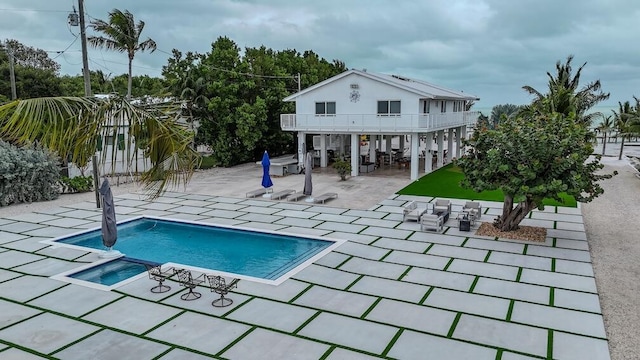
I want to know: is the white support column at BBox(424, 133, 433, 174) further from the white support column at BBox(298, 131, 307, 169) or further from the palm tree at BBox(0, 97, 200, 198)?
the palm tree at BBox(0, 97, 200, 198)

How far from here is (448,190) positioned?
2459 centimetres

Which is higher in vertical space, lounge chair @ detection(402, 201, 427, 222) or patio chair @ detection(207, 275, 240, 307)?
lounge chair @ detection(402, 201, 427, 222)

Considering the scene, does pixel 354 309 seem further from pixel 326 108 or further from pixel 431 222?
pixel 326 108

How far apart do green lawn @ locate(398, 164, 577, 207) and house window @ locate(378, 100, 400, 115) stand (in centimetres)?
457

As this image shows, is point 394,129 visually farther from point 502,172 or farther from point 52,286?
point 52,286

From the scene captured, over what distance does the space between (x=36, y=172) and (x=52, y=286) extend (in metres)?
13.0

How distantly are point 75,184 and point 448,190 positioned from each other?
2018 centimetres

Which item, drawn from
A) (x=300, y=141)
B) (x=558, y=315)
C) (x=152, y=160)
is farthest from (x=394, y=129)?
(x=152, y=160)

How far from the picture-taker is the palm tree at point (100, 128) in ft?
19.3

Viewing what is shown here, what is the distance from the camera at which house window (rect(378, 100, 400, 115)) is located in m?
28.8

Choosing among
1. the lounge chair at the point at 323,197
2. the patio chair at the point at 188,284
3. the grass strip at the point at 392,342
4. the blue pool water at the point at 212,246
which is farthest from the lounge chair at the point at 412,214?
the patio chair at the point at 188,284

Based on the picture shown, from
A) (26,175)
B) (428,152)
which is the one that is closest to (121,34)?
(26,175)

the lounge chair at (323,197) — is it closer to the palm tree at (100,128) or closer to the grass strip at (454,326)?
the grass strip at (454,326)

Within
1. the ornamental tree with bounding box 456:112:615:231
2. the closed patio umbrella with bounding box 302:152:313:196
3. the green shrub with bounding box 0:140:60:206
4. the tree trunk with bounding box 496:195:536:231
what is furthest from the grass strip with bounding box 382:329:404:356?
the green shrub with bounding box 0:140:60:206
